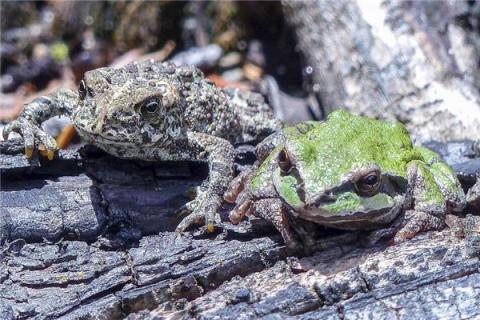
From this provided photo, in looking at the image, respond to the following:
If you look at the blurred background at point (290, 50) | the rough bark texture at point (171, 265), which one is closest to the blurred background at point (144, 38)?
the blurred background at point (290, 50)

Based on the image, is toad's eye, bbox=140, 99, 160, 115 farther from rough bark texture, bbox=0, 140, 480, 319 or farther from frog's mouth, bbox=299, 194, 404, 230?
frog's mouth, bbox=299, 194, 404, 230

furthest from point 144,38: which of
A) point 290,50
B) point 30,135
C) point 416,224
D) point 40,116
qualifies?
point 416,224

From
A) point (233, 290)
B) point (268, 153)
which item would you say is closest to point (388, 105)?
point (268, 153)

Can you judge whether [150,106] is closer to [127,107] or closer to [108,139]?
[127,107]

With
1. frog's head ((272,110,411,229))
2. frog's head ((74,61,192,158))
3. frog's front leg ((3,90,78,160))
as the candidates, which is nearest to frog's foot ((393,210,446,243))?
frog's head ((272,110,411,229))

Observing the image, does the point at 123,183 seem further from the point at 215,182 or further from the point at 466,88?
the point at 466,88

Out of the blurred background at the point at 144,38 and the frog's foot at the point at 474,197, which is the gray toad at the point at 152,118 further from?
the blurred background at the point at 144,38
